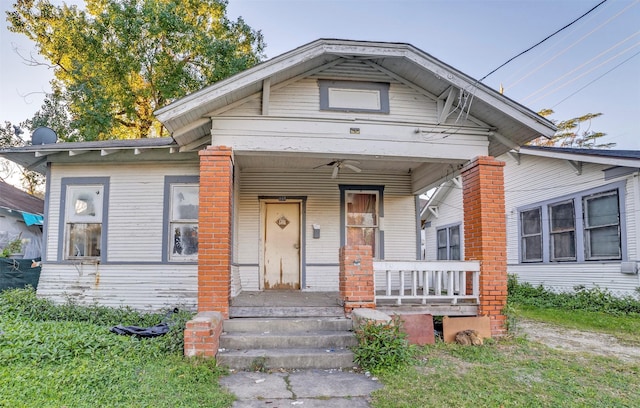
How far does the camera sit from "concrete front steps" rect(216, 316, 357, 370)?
16.1ft

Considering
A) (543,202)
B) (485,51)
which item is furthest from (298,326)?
(485,51)

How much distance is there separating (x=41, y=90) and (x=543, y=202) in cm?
1899

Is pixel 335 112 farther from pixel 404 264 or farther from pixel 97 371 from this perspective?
pixel 97 371

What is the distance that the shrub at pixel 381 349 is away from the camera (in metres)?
4.77

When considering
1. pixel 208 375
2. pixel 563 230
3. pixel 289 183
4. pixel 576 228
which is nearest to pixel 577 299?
pixel 576 228

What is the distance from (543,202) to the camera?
10695 millimetres

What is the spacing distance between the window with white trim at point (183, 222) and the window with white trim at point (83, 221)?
1.44 m

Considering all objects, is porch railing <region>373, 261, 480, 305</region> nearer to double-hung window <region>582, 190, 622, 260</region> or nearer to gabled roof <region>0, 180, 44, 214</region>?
double-hung window <region>582, 190, 622, 260</region>

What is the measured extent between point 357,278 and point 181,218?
4011 millimetres

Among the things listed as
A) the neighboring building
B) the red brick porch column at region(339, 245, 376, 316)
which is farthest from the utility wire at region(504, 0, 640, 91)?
the neighboring building

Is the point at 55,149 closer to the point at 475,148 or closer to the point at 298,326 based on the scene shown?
the point at 298,326

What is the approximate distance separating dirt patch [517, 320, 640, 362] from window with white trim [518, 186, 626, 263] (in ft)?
8.65

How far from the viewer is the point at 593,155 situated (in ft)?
29.0

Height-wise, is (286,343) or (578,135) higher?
(578,135)
